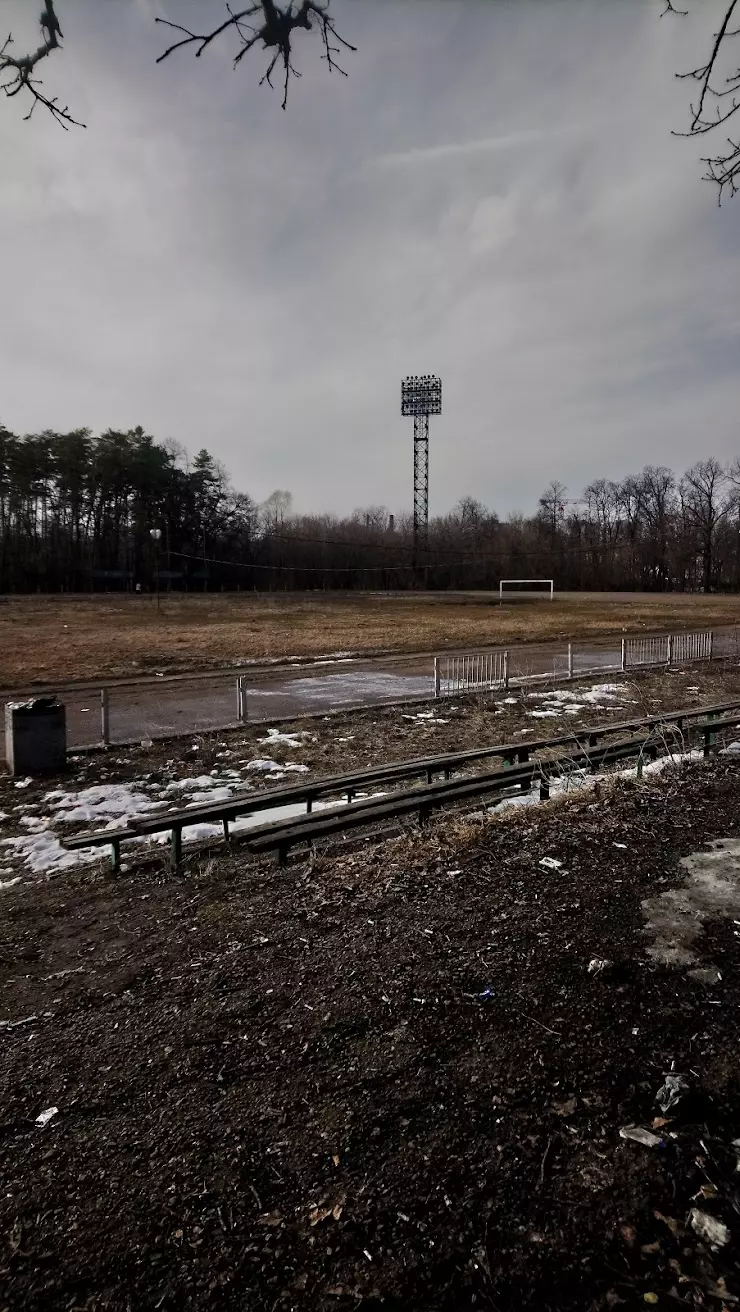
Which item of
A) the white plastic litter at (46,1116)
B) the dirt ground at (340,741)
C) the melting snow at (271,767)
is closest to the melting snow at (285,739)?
the dirt ground at (340,741)

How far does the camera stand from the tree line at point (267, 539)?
229 feet

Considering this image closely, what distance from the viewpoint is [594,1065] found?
2574 millimetres

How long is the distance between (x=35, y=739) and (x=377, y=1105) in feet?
25.3

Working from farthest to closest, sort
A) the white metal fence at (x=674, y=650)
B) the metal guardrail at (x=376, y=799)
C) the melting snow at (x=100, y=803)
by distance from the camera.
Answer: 1. the white metal fence at (x=674, y=650)
2. the melting snow at (x=100, y=803)
3. the metal guardrail at (x=376, y=799)

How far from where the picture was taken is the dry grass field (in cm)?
2008

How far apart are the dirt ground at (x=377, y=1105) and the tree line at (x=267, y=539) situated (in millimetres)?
70846

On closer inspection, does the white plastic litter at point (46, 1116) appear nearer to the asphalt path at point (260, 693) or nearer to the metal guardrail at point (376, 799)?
the metal guardrail at point (376, 799)

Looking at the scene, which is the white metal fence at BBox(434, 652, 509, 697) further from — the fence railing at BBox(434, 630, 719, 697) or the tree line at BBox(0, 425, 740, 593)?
the tree line at BBox(0, 425, 740, 593)

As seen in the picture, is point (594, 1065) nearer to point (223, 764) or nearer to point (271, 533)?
point (223, 764)

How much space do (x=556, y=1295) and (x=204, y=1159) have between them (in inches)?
46.4

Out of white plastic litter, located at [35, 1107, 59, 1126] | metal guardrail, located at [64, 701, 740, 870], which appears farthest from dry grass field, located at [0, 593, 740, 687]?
white plastic litter, located at [35, 1107, 59, 1126]

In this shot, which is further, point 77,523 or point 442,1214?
point 77,523

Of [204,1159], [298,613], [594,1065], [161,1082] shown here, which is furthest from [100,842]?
[298,613]

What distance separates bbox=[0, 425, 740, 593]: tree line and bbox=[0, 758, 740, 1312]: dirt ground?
70.8 meters
